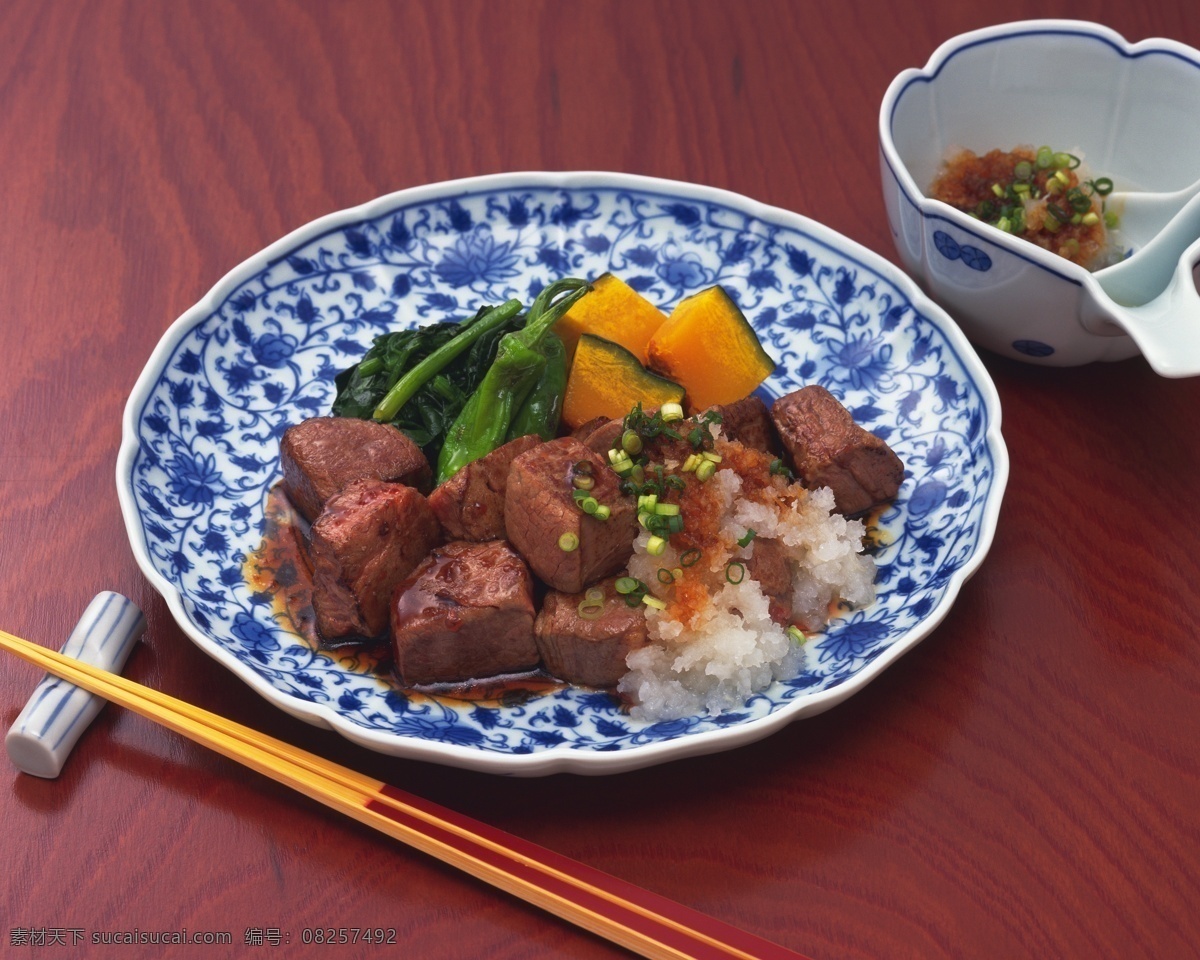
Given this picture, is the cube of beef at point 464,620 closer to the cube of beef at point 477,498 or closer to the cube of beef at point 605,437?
the cube of beef at point 477,498

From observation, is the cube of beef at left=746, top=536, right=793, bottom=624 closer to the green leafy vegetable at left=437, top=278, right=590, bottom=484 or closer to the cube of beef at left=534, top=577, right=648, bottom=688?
the cube of beef at left=534, top=577, right=648, bottom=688

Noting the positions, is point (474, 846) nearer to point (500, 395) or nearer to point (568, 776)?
point (568, 776)

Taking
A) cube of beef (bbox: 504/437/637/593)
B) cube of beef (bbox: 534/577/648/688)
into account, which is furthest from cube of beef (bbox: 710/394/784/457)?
cube of beef (bbox: 534/577/648/688)

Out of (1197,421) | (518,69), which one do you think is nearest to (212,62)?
(518,69)

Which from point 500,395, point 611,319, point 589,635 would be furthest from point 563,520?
point 611,319

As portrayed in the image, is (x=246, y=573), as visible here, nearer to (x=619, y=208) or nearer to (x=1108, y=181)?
(x=619, y=208)

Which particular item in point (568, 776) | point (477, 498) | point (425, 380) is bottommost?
point (568, 776)

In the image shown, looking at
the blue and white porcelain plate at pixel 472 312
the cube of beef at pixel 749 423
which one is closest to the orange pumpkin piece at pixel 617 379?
the cube of beef at pixel 749 423
